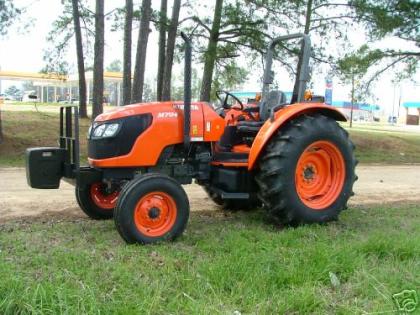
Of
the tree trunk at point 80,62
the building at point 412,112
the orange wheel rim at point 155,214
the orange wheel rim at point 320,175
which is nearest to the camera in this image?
the orange wheel rim at point 155,214

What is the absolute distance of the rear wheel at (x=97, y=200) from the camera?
6.53 metres

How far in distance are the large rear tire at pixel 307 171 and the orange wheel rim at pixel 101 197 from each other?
1.83 meters

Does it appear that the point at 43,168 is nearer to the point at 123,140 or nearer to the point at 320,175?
the point at 123,140

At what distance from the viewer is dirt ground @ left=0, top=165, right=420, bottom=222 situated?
7.30 metres

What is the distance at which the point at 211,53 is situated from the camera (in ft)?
55.9

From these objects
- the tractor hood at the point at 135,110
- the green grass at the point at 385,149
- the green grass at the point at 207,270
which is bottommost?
the green grass at the point at 385,149

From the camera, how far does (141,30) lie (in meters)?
16.1

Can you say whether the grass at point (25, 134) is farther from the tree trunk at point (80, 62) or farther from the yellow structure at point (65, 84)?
the yellow structure at point (65, 84)

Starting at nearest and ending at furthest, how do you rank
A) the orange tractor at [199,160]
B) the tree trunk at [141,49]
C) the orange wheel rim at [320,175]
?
the orange tractor at [199,160]
the orange wheel rim at [320,175]
the tree trunk at [141,49]

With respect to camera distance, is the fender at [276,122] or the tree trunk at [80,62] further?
the tree trunk at [80,62]

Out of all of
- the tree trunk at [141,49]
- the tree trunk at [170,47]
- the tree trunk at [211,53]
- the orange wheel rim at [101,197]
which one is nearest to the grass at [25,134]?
the tree trunk at [141,49]

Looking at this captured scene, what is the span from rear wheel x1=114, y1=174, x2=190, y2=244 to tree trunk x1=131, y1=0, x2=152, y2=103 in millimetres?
11328

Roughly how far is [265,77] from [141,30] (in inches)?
380

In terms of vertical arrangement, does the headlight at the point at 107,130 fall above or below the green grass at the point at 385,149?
above
